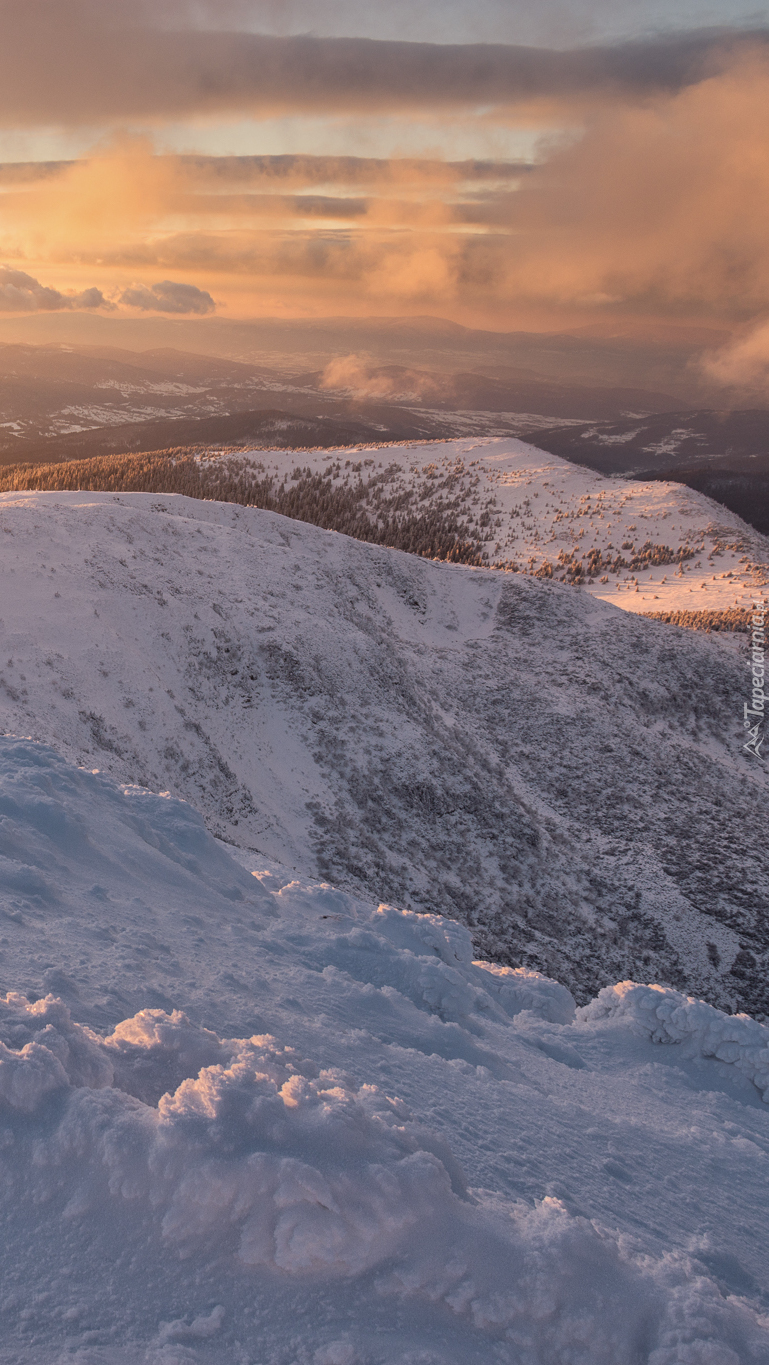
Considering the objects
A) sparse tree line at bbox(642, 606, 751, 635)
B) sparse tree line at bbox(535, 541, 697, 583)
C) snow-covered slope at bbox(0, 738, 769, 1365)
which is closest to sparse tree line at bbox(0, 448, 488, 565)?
sparse tree line at bbox(535, 541, 697, 583)

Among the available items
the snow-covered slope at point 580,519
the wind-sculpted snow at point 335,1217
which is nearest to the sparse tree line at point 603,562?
the snow-covered slope at point 580,519

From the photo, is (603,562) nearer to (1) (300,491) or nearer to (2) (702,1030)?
(1) (300,491)

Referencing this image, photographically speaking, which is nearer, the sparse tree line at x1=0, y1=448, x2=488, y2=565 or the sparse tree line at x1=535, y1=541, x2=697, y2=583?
the sparse tree line at x1=535, y1=541, x2=697, y2=583

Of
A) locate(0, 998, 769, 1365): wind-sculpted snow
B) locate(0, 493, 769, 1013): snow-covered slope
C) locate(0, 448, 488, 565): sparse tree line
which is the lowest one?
locate(0, 493, 769, 1013): snow-covered slope

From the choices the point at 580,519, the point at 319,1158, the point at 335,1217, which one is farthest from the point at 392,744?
the point at 580,519

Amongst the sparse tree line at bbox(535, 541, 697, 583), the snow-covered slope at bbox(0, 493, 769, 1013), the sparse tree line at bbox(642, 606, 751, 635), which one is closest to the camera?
the snow-covered slope at bbox(0, 493, 769, 1013)

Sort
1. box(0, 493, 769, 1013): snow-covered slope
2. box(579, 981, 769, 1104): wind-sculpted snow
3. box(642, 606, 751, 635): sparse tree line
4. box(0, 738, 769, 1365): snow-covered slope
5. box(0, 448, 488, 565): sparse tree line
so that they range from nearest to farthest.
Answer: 1. box(0, 738, 769, 1365): snow-covered slope
2. box(579, 981, 769, 1104): wind-sculpted snow
3. box(0, 493, 769, 1013): snow-covered slope
4. box(642, 606, 751, 635): sparse tree line
5. box(0, 448, 488, 565): sparse tree line

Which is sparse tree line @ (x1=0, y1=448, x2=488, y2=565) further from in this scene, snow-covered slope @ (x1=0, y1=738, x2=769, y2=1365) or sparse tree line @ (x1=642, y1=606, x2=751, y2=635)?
snow-covered slope @ (x1=0, y1=738, x2=769, y2=1365)
